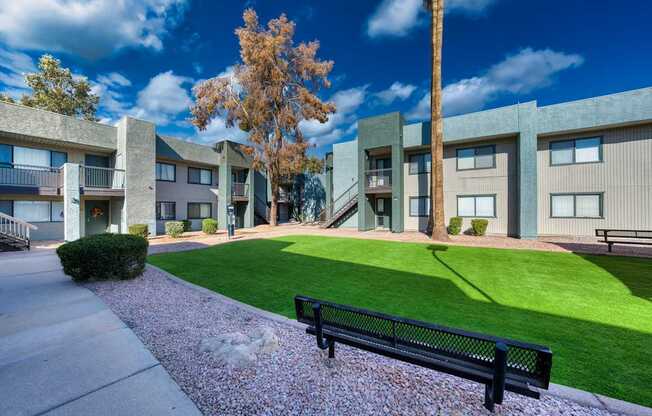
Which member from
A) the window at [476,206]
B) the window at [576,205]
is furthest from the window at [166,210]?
the window at [576,205]

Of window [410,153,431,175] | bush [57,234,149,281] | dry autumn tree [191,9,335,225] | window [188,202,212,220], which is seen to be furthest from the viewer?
window [188,202,212,220]

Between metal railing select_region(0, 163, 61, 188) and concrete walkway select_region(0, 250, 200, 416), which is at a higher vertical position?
metal railing select_region(0, 163, 61, 188)

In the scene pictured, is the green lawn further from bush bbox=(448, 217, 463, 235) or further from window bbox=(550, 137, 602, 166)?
window bbox=(550, 137, 602, 166)

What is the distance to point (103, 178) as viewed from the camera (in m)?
16.4

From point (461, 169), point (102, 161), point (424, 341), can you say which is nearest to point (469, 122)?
point (461, 169)

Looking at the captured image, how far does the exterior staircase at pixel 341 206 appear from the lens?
20875 mm

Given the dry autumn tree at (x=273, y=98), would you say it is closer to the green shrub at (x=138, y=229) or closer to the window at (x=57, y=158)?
the window at (x=57, y=158)

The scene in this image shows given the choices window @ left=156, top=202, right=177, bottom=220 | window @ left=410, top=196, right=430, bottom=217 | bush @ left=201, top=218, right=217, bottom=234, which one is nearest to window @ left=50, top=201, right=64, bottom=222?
window @ left=156, top=202, right=177, bottom=220

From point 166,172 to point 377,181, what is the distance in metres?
16.0

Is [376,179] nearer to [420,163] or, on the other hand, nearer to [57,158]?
[420,163]

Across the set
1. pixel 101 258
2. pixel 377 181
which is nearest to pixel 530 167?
pixel 377 181

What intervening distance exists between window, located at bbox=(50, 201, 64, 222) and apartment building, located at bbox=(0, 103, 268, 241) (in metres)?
0.04

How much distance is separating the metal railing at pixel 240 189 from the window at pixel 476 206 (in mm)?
17115

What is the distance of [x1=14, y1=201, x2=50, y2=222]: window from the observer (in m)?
14.4
